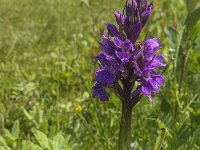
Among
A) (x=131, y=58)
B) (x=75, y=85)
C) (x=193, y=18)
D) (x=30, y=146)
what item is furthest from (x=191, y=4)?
(x=75, y=85)

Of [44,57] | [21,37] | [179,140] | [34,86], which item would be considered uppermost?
[21,37]

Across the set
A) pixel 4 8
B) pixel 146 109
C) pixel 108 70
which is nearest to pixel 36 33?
pixel 4 8

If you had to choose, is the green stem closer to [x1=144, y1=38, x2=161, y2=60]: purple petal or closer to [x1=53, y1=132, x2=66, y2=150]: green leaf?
[x1=144, y1=38, x2=161, y2=60]: purple petal

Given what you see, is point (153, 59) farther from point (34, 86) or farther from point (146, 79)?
point (34, 86)

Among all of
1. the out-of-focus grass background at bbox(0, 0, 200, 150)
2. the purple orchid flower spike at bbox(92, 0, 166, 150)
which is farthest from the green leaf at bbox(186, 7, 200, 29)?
the purple orchid flower spike at bbox(92, 0, 166, 150)

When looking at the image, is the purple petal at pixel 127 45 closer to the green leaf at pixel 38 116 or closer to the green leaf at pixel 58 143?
the green leaf at pixel 58 143

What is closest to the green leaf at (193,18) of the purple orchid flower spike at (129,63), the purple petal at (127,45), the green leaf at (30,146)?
the purple orchid flower spike at (129,63)
